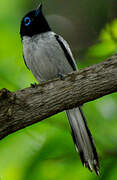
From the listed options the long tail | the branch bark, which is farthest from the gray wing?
the branch bark

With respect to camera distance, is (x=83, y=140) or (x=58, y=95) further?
(x=83, y=140)

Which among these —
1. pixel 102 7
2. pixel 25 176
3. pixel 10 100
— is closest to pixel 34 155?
pixel 25 176

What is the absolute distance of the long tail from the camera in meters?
4.58

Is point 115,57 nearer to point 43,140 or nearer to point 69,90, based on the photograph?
point 69,90

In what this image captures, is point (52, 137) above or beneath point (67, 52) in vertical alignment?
beneath

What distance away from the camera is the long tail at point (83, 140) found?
180 inches

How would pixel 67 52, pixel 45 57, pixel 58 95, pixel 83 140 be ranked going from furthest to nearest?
pixel 67 52
pixel 45 57
pixel 83 140
pixel 58 95

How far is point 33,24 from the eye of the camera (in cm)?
583

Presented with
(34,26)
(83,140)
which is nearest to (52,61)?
(34,26)

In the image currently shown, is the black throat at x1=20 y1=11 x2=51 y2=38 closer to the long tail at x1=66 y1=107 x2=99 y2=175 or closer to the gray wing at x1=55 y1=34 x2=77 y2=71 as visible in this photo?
the gray wing at x1=55 y1=34 x2=77 y2=71

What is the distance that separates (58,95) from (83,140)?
4.07 ft

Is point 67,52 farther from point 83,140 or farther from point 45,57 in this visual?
point 83,140

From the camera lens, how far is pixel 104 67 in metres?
4.17

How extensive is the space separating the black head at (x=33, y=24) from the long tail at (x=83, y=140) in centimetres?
121
